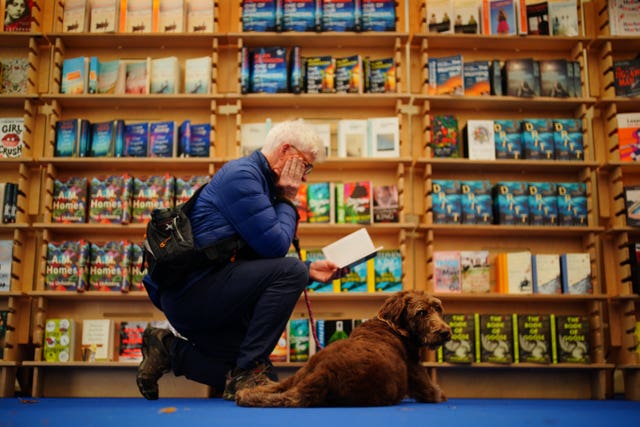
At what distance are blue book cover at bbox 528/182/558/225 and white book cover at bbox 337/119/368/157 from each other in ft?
3.70

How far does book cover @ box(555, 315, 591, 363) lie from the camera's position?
4031 mm

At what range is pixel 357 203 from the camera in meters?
4.22

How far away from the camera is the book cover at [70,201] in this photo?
13.8 feet

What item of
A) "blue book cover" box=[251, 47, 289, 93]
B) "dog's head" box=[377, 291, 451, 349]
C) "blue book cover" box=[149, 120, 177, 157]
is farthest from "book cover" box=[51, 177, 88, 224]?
"dog's head" box=[377, 291, 451, 349]

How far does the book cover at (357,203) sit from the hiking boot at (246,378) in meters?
1.88

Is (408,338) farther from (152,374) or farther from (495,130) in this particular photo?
(495,130)

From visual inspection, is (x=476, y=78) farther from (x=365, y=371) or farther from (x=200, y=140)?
(x=365, y=371)

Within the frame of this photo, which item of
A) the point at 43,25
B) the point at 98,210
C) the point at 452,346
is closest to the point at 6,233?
the point at 98,210

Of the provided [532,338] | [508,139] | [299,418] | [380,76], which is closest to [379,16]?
[380,76]

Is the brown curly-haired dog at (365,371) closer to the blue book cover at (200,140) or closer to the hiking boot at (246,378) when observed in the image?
the hiking boot at (246,378)

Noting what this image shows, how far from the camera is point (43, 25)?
4.66m

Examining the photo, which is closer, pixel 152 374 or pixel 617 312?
pixel 152 374

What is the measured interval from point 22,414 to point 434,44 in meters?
3.55

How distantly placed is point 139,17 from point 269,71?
975mm
